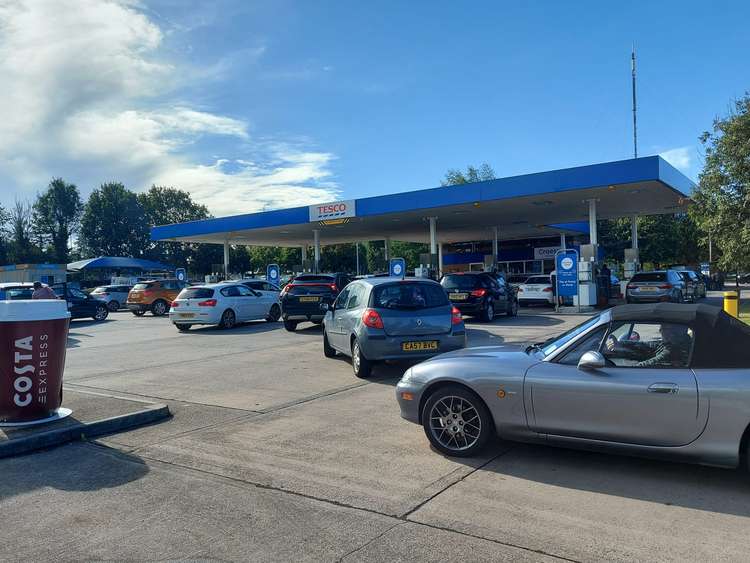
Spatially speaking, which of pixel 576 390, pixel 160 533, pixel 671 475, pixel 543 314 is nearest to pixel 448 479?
pixel 576 390

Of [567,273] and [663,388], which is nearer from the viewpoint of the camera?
[663,388]

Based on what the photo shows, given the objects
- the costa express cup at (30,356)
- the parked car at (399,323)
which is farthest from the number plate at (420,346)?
the costa express cup at (30,356)

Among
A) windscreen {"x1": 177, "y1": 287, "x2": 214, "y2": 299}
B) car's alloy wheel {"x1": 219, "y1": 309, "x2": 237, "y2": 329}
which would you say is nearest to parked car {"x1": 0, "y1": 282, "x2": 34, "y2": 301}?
windscreen {"x1": 177, "y1": 287, "x2": 214, "y2": 299}

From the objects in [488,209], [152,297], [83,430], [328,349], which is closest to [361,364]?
[328,349]

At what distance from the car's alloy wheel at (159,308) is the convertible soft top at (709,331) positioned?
24.9m

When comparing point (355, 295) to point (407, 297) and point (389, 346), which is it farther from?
point (389, 346)

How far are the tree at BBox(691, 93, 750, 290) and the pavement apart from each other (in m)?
19.5

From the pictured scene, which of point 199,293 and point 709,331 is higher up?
point 199,293

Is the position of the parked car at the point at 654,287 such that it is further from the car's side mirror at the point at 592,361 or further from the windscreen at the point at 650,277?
the car's side mirror at the point at 592,361

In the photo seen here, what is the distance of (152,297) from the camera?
86.7 feet

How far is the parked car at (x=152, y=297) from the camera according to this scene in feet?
86.3

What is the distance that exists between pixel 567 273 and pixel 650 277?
2983 mm

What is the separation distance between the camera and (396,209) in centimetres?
2573

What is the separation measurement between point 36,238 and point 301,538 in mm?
92613
